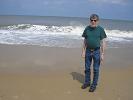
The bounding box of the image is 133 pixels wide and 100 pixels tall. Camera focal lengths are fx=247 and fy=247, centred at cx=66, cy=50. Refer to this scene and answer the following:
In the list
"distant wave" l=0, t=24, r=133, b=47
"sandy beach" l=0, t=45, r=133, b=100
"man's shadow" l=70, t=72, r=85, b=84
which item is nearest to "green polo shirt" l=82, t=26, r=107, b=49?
"sandy beach" l=0, t=45, r=133, b=100

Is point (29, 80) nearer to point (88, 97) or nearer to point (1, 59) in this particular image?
point (88, 97)

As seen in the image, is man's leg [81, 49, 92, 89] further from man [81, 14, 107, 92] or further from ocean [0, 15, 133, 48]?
ocean [0, 15, 133, 48]

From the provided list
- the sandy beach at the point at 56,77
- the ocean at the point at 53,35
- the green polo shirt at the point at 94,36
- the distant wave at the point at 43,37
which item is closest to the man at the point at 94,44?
the green polo shirt at the point at 94,36

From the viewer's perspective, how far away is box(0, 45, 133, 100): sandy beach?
553cm

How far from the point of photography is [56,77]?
678 cm

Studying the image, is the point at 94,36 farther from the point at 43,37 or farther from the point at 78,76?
the point at 43,37

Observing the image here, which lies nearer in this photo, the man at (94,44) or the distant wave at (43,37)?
the man at (94,44)

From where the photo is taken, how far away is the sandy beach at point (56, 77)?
18.1ft

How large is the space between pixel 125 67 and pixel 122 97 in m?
2.86

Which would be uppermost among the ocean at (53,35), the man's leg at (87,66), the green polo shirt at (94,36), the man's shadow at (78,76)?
the green polo shirt at (94,36)

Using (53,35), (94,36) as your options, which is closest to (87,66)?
(94,36)

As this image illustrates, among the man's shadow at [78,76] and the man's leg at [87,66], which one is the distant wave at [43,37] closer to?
the man's shadow at [78,76]

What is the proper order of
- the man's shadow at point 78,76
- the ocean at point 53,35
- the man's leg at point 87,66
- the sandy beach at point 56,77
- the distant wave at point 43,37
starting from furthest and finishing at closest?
1. the distant wave at point 43,37
2. the ocean at point 53,35
3. the man's shadow at point 78,76
4. the man's leg at point 87,66
5. the sandy beach at point 56,77

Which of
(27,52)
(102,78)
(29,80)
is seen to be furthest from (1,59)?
(102,78)
